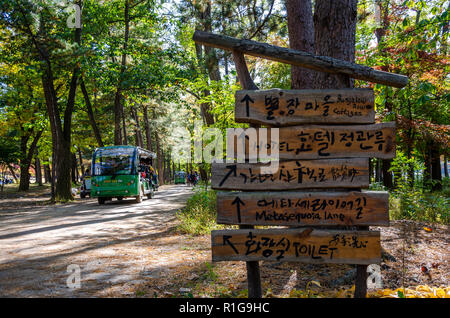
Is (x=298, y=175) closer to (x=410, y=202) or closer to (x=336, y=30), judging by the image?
(x=336, y=30)

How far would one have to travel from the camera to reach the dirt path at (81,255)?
3734 millimetres

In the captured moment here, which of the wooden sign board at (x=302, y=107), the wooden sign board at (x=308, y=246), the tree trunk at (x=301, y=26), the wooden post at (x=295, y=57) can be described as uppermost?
the tree trunk at (x=301, y=26)

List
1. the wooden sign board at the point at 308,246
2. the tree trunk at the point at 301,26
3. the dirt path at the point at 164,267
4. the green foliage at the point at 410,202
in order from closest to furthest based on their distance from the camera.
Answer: the wooden sign board at the point at 308,246, the dirt path at the point at 164,267, the tree trunk at the point at 301,26, the green foliage at the point at 410,202

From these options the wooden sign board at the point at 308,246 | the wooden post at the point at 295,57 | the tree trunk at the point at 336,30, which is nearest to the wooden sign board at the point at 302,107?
the wooden post at the point at 295,57

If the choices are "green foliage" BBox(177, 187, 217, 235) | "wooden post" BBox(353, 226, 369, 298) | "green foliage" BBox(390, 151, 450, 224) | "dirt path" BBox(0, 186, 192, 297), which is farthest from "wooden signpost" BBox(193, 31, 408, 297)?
"green foliage" BBox(390, 151, 450, 224)

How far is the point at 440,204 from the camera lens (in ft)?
28.5

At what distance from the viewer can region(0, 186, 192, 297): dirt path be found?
3734 mm

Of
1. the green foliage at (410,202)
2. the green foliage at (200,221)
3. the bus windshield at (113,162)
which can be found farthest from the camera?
the bus windshield at (113,162)

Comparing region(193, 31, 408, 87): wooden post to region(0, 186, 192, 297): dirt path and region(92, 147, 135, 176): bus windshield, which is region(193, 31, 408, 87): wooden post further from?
region(92, 147, 135, 176): bus windshield

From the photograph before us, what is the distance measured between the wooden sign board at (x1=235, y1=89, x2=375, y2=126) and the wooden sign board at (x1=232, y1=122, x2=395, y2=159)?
87 mm

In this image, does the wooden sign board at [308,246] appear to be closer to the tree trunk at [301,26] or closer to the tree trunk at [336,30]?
the tree trunk at [336,30]

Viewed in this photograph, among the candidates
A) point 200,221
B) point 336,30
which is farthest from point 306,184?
point 200,221

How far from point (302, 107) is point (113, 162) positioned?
532 inches
